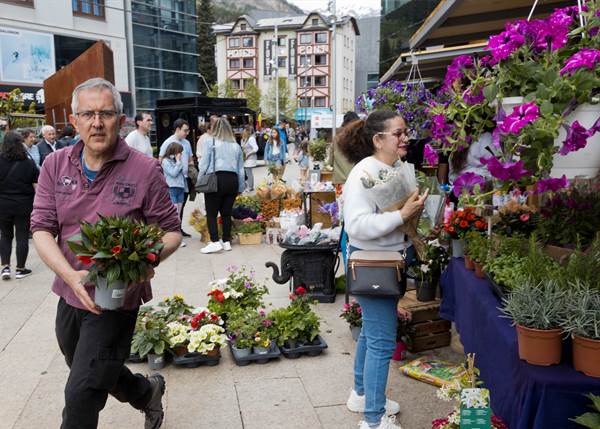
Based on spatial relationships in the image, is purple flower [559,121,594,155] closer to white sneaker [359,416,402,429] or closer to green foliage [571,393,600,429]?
green foliage [571,393,600,429]

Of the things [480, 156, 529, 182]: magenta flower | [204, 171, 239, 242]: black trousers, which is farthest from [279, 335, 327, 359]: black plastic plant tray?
[204, 171, 239, 242]: black trousers

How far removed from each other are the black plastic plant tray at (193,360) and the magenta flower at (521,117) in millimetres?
2991

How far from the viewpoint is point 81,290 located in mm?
2303

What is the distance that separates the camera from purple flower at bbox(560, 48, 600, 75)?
1.93 metres

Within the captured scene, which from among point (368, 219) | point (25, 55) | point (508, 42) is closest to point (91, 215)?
point (368, 219)

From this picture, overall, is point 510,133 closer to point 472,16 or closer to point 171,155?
point 472,16

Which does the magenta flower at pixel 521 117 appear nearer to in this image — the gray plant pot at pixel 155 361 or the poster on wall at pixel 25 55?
the gray plant pot at pixel 155 361

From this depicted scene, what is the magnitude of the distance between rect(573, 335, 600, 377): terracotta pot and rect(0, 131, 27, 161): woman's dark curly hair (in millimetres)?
6669

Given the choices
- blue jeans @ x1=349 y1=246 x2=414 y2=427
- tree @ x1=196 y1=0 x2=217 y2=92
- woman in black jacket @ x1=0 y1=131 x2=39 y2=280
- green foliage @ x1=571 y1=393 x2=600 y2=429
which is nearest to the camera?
green foliage @ x1=571 y1=393 x2=600 y2=429

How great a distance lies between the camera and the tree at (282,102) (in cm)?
6614

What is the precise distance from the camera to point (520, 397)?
2354mm

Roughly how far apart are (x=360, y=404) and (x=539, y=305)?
1.56m

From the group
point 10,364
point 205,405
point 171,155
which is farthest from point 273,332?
point 171,155

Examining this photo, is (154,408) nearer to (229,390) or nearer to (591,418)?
(229,390)
